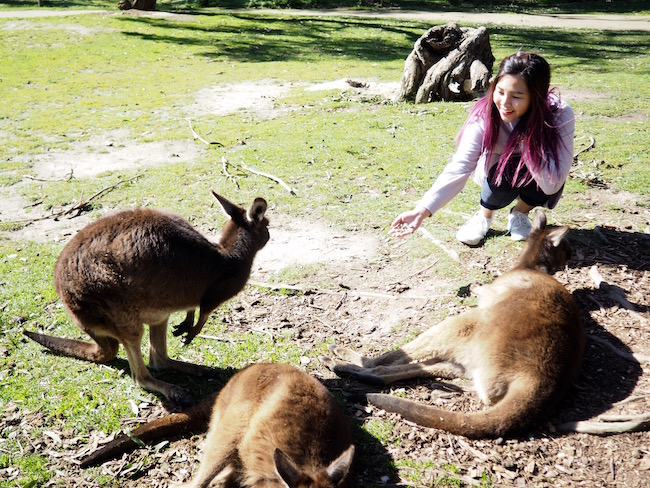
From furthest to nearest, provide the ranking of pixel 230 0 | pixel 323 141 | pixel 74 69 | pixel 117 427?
pixel 230 0 < pixel 74 69 < pixel 323 141 < pixel 117 427

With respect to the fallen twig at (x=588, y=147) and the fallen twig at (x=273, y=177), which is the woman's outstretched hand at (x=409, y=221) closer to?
the fallen twig at (x=273, y=177)

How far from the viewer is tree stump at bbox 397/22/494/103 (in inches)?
348

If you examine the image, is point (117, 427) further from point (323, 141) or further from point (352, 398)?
point (323, 141)

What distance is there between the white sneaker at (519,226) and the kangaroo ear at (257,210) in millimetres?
2210

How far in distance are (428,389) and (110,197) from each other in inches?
159

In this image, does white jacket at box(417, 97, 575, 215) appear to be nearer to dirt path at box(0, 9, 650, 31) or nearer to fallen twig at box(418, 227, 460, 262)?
fallen twig at box(418, 227, 460, 262)


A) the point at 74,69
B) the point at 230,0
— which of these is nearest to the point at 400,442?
the point at 74,69

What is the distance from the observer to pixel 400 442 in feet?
9.43

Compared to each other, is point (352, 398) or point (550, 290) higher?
point (550, 290)

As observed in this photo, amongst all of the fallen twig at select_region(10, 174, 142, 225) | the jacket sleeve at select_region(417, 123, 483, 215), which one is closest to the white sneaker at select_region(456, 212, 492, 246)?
the jacket sleeve at select_region(417, 123, 483, 215)

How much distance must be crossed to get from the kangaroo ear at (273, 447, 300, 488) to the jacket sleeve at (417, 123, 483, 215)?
219 cm

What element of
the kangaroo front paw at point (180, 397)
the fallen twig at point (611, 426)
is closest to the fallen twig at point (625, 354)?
the fallen twig at point (611, 426)

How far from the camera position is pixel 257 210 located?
3.46 meters

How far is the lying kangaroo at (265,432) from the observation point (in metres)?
2.53
